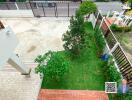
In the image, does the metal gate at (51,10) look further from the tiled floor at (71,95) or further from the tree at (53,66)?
the tiled floor at (71,95)

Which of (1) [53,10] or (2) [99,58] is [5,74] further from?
(1) [53,10]

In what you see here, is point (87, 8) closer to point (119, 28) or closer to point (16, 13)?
point (119, 28)

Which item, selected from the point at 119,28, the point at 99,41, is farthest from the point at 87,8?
the point at 99,41

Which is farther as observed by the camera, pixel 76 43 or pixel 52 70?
pixel 76 43

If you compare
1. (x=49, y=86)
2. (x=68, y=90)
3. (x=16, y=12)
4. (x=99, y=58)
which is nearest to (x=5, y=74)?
(x=49, y=86)

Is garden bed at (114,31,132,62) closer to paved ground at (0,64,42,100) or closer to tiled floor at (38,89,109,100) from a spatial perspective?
tiled floor at (38,89,109,100)

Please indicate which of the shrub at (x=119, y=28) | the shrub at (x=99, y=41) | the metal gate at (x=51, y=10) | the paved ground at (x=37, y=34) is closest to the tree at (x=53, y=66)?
the paved ground at (x=37, y=34)
